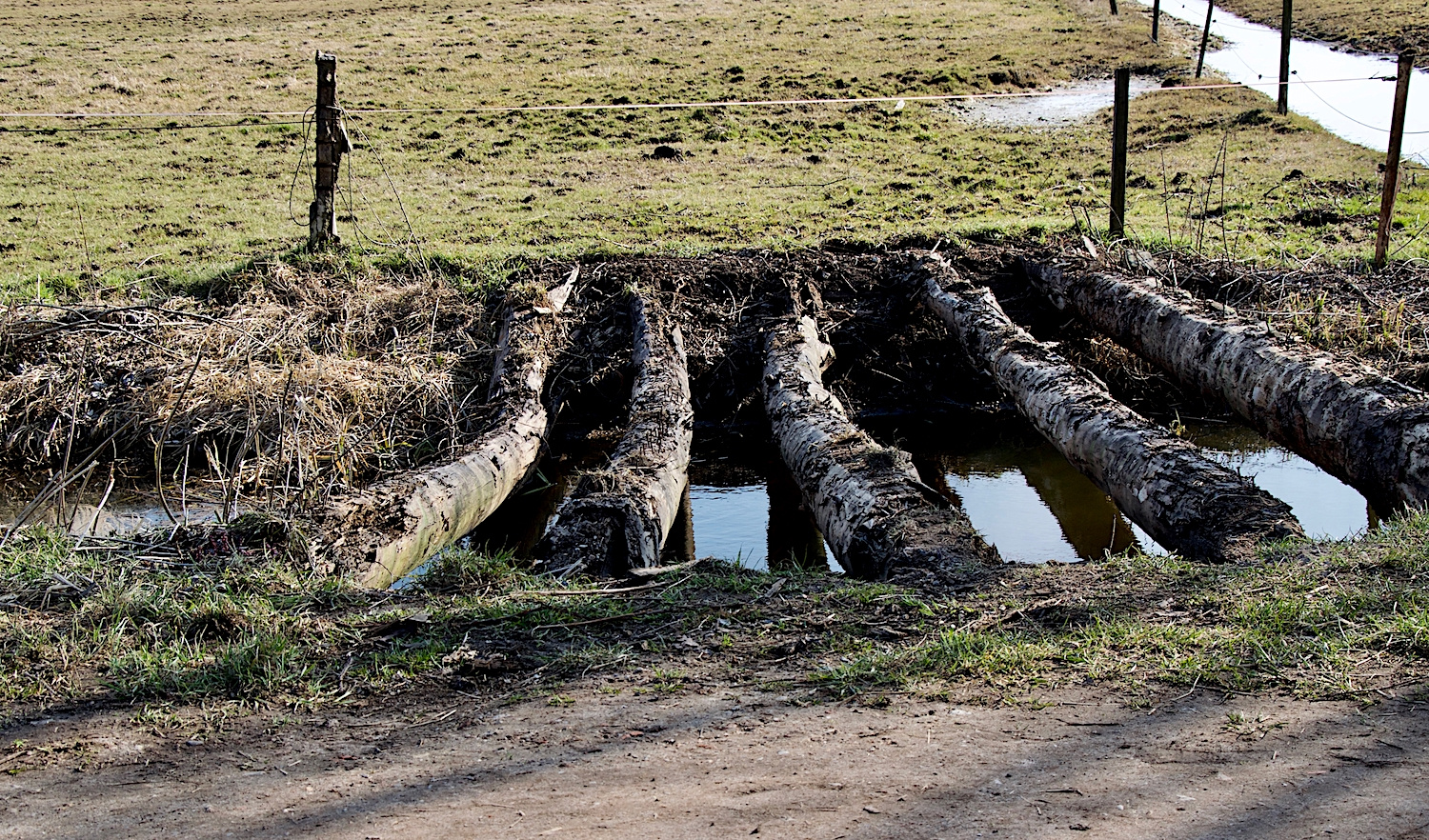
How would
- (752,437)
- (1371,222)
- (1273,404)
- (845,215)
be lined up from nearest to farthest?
(1273,404) → (752,437) → (1371,222) → (845,215)

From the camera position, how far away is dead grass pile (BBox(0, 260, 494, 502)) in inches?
236

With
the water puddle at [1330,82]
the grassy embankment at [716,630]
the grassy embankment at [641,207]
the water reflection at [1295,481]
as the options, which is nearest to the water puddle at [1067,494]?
the water reflection at [1295,481]

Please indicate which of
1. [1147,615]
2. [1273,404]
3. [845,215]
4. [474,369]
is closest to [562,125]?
[845,215]

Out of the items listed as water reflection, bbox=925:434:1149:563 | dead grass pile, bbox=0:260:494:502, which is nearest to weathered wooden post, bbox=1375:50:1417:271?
water reflection, bbox=925:434:1149:563

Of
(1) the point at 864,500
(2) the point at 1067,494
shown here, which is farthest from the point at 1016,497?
(1) the point at 864,500

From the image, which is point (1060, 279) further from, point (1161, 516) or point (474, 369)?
point (474, 369)

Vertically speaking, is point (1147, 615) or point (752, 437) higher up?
point (1147, 615)

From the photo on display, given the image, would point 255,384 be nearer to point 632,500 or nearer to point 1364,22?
point 632,500

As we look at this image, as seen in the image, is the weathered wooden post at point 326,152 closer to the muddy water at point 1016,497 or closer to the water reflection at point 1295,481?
the muddy water at point 1016,497

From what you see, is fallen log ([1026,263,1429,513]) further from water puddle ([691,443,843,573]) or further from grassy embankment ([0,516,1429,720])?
water puddle ([691,443,843,573])

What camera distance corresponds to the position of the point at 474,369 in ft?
23.8

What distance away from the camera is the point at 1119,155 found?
898 cm

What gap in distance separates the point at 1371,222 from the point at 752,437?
633 centimetres

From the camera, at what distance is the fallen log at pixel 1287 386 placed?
4312mm
